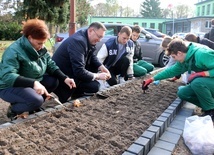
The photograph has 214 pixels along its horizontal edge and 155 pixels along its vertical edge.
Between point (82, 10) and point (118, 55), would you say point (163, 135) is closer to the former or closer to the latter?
point (118, 55)

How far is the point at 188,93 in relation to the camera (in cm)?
384

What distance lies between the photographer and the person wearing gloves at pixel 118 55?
4820 millimetres

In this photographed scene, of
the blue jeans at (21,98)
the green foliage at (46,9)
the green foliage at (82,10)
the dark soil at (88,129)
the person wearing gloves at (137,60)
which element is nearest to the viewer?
the dark soil at (88,129)

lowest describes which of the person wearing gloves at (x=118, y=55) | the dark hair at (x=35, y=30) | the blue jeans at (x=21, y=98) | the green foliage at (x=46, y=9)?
the blue jeans at (x=21, y=98)

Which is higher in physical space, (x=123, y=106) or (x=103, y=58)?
(x=103, y=58)

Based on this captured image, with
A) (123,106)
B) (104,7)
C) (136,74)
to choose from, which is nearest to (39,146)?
(123,106)

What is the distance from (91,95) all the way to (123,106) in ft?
2.02

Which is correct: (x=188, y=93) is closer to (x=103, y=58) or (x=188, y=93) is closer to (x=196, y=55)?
(x=196, y=55)

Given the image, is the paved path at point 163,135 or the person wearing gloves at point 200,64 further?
the person wearing gloves at point 200,64

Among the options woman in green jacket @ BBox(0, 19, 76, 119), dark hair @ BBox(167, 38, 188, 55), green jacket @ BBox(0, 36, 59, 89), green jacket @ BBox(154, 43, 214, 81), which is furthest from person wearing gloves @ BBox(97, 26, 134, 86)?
woman in green jacket @ BBox(0, 19, 76, 119)

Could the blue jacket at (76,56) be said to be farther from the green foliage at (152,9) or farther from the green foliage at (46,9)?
the green foliage at (152,9)

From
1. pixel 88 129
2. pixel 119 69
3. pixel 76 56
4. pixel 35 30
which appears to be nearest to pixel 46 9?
pixel 119 69

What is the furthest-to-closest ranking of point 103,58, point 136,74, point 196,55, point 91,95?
point 136,74
point 103,58
point 91,95
point 196,55

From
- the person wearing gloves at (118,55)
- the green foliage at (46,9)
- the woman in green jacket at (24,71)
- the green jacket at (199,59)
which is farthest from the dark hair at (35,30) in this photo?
the green foliage at (46,9)
